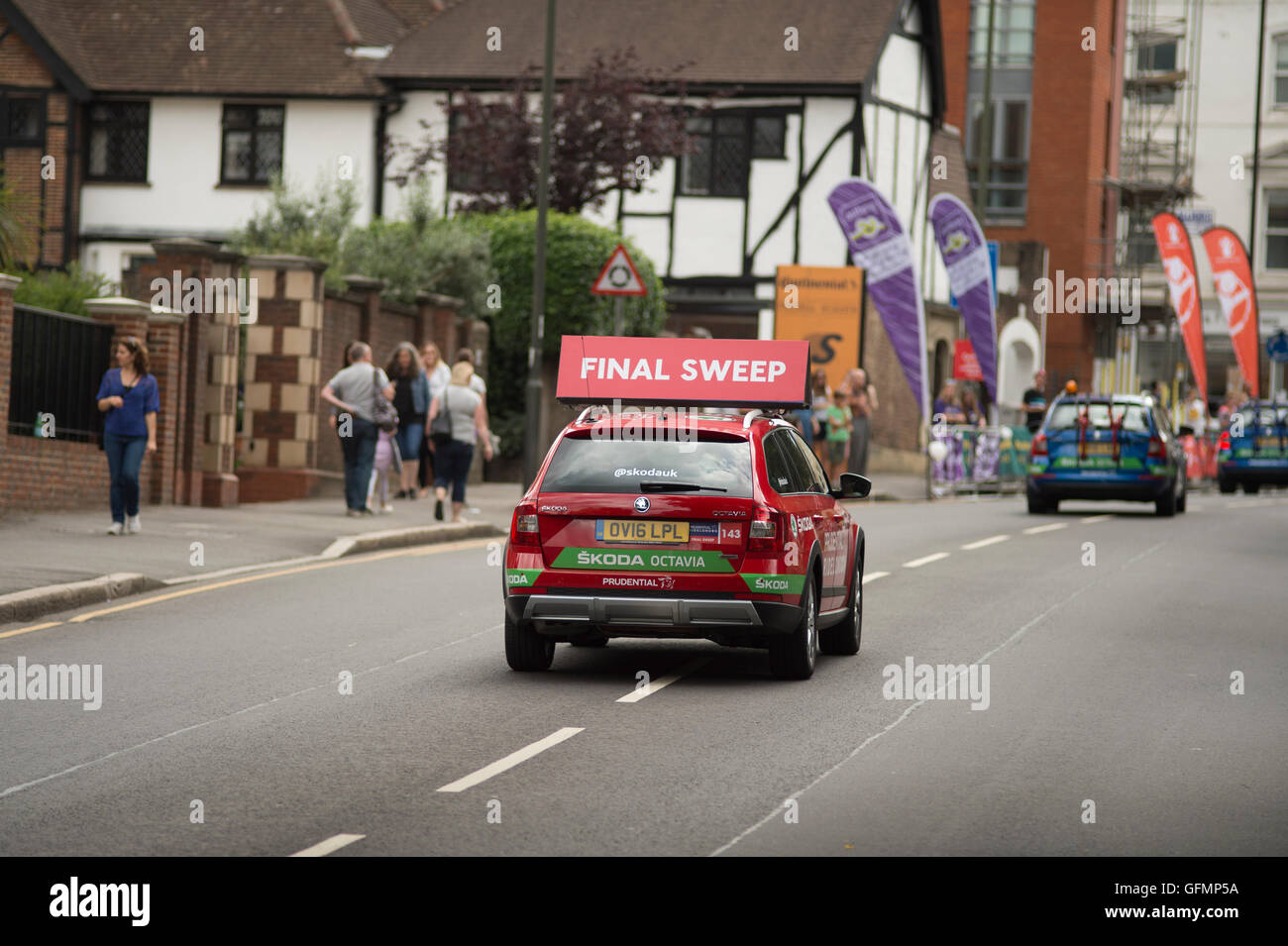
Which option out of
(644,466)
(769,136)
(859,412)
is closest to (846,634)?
(644,466)

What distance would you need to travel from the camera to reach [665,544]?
10.8m

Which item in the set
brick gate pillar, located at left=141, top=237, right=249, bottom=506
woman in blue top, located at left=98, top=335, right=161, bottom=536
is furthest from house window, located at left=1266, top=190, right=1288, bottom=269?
woman in blue top, located at left=98, top=335, right=161, bottom=536

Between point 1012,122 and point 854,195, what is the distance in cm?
2634

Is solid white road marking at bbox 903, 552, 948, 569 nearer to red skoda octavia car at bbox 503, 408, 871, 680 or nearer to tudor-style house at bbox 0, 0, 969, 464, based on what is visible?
red skoda octavia car at bbox 503, 408, 871, 680

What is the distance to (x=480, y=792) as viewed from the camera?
26.7ft

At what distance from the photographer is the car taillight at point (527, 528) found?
1102cm

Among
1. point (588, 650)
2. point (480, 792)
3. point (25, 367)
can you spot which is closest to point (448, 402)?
point (25, 367)

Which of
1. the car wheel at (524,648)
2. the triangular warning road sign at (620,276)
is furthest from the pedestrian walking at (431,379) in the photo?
the car wheel at (524,648)

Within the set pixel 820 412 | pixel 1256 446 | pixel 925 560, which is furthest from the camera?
pixel 1256 446

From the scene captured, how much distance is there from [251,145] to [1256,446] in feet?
69.7

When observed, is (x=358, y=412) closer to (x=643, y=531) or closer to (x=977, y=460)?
(x=643, y=531)

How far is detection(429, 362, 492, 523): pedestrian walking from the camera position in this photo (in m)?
21.6

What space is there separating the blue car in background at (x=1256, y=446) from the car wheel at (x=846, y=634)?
25119 mm

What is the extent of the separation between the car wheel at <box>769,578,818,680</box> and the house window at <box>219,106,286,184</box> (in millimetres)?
32298
